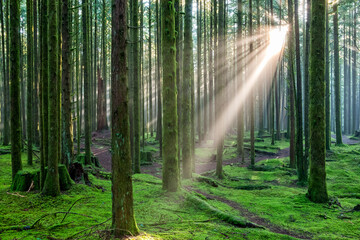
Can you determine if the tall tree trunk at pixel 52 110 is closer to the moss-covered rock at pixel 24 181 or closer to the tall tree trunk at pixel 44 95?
the tall tree trunk at pixel 44 95

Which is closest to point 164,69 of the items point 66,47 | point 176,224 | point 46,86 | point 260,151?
point 46,86

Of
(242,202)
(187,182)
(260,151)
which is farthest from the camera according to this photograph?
(260,151)

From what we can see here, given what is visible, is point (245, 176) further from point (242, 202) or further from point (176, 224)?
point (176, 224)

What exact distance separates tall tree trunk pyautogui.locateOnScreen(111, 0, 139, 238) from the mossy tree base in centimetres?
370

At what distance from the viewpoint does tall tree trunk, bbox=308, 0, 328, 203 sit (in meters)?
7.76

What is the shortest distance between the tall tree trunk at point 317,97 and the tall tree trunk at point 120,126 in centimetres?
628

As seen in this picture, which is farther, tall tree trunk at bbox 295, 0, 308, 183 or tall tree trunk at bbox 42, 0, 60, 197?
tall tree trunk at bbox 295, 0, 308, 183

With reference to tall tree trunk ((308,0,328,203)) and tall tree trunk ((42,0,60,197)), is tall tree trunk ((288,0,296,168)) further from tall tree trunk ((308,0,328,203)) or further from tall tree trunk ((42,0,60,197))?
tall tree trunk ((42,0,60,197))

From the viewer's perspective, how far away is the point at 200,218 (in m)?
5.70

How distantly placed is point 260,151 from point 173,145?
14.5 metres

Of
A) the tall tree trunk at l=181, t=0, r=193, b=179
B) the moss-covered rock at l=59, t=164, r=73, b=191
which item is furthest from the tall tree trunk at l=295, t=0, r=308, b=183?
the moss-covered rock at l=59, t=164, r=73, b=191

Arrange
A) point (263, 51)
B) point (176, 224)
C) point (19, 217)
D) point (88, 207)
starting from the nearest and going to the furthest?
1. point (19, 217)
2. point (176, 224)
3. point (88, 207)
4. point (263, 51)

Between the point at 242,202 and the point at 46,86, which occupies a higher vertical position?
the point at 46,86

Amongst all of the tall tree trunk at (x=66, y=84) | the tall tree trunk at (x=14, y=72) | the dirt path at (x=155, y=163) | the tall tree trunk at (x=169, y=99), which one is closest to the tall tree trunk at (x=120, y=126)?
the tall tree trunk at (x=169, y=99)
